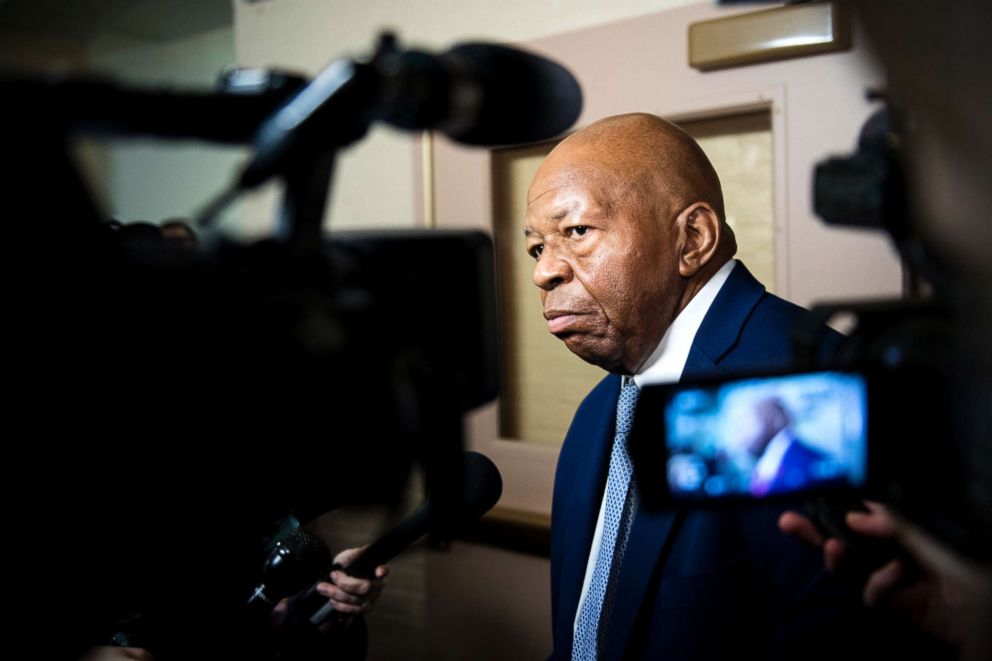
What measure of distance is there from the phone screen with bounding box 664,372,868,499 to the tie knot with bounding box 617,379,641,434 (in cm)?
61

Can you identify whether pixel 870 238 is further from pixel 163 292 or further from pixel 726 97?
→ pixel 163 292

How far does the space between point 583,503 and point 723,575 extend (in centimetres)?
24

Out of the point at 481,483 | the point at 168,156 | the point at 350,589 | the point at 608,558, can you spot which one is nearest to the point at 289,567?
the point at 350,589

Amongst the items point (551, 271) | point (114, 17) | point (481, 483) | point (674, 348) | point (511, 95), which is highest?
point (114, 17)

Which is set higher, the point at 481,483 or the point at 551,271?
the point at 551,271

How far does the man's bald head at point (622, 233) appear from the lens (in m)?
1.01

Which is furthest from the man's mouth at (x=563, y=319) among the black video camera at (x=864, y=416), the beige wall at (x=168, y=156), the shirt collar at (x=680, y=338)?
the beige wall at (x=168, y=156)

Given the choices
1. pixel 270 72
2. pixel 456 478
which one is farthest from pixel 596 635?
pixel 270 72

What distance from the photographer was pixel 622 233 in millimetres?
1011

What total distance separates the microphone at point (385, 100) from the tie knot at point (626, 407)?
2.20 ft

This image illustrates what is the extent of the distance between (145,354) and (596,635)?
788 millimetres

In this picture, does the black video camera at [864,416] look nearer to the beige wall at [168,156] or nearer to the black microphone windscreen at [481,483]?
the black microphone windscreen at [481,483]

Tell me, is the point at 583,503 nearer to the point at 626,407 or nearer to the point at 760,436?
the point at 626,407

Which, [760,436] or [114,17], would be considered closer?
[760,436]
